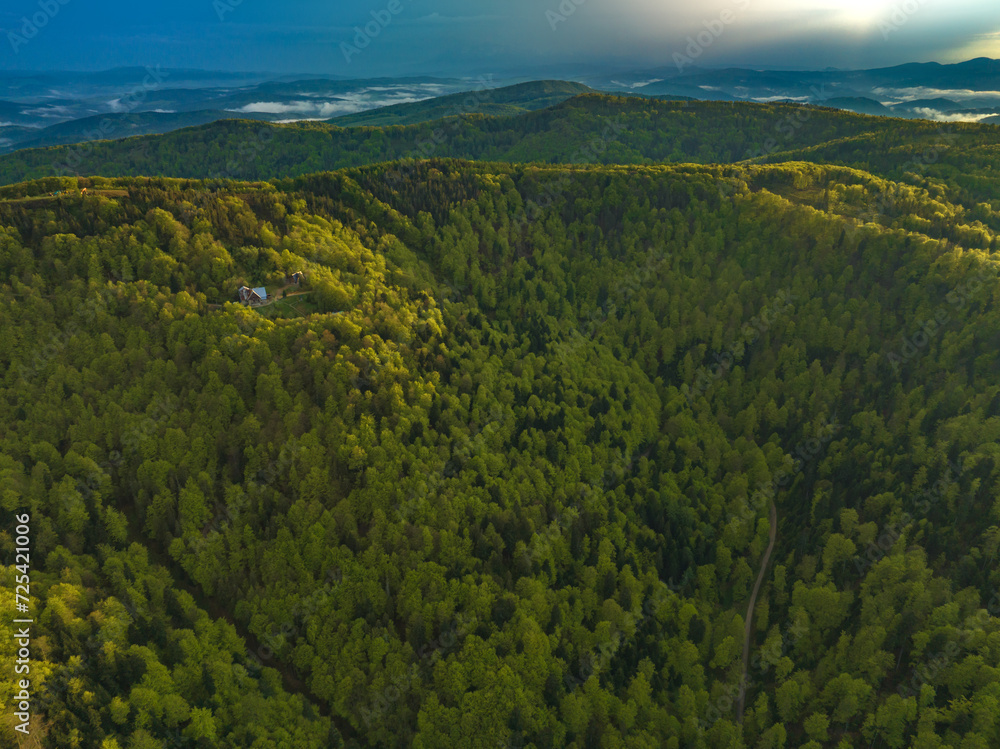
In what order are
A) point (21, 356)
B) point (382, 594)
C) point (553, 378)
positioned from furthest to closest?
point (553, 378), point (21, 356), point (382, 594)

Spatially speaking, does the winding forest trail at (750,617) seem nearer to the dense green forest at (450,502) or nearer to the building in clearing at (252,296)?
the dense green forest at (450,502)

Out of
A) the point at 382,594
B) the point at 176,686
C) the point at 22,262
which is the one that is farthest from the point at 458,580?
the point at 22,262

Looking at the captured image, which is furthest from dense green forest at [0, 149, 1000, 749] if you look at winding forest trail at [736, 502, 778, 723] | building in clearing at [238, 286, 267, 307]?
building in clearing at [238, 286, 267, 307]

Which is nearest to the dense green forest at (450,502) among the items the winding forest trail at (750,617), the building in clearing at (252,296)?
the winding forest trail at (750,617)

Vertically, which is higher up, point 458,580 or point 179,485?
point 179,485

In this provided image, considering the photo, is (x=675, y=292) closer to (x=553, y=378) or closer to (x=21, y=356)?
(x=553, y=378)

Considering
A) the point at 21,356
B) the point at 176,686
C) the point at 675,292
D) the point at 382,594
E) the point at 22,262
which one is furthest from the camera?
the point at 675,292

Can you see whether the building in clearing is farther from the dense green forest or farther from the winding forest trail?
the winding forest trail
